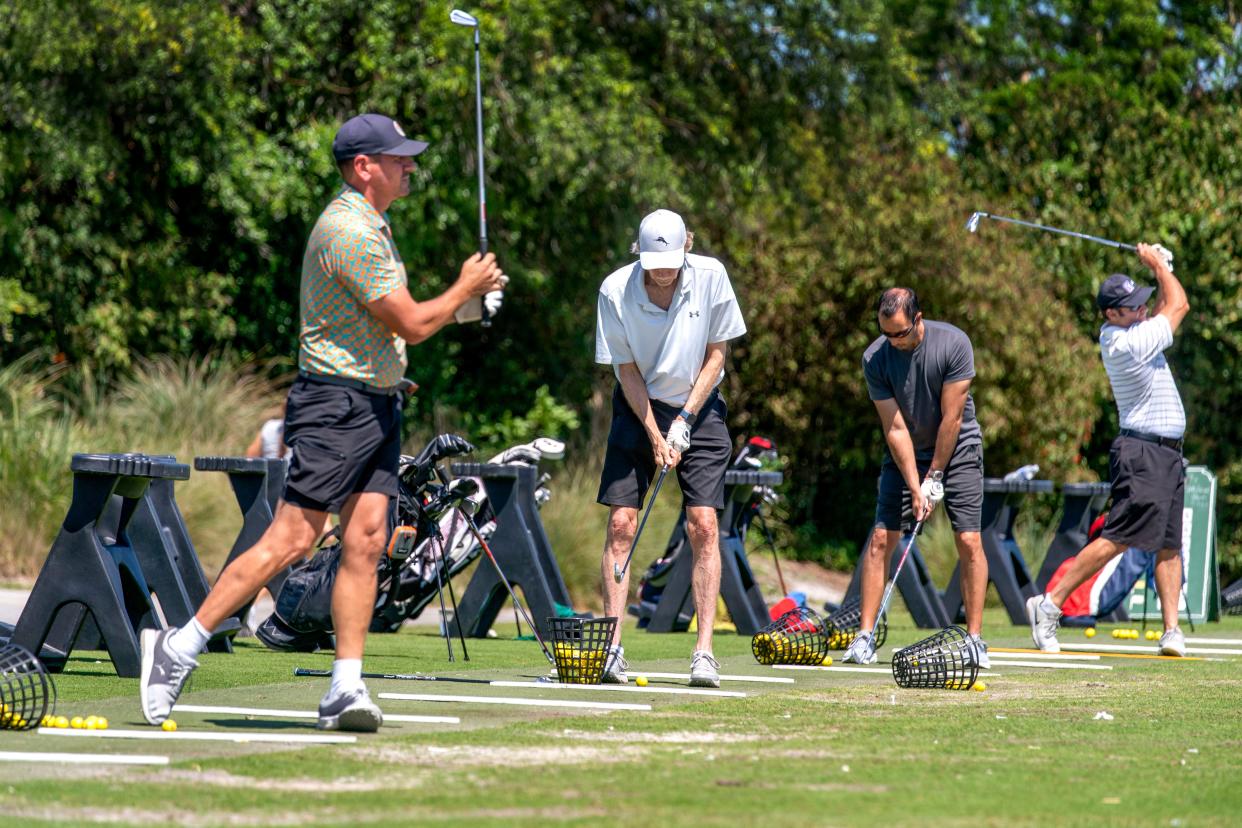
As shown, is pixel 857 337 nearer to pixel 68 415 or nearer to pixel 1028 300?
pixel 1028 300

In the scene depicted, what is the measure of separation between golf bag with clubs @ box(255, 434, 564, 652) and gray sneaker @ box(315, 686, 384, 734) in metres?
3.45

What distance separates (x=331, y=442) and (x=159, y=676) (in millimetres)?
935

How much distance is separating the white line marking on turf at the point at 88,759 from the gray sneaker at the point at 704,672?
9.95ft

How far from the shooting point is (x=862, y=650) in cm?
951

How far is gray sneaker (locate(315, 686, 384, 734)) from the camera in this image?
5969mm

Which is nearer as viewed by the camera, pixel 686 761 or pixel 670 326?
pixel 686 761

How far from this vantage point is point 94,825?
429 centimetres

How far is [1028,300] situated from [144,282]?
381 inches

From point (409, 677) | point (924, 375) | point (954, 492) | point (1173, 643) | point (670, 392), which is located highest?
point (924, 375)

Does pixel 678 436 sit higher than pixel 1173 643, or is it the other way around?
pixel 678 436

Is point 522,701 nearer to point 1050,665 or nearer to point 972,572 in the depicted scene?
point 972,572

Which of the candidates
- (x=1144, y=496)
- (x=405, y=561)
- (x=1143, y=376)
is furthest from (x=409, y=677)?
(x=1143, y=376)

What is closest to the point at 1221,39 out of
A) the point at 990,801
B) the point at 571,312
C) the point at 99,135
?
the point at 571,312

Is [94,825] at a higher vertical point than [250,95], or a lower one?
lower
